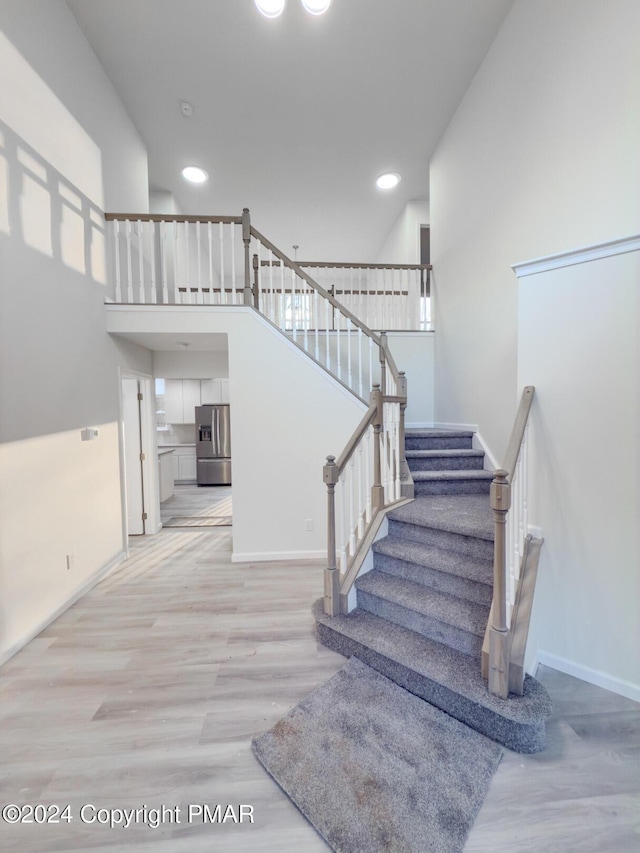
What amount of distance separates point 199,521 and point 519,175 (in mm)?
5346

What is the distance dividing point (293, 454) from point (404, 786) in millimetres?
2510

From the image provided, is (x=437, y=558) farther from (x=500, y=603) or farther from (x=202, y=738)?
(x=202, y=738)

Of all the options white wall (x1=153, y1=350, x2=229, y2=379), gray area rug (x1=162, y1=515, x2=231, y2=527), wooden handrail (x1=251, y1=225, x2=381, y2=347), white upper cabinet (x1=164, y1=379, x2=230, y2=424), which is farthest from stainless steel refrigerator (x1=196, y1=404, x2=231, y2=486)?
wooden handrail (x1=251, y1=225, x2=381, y2=347)

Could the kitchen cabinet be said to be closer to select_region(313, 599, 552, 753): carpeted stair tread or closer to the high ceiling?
the high ceiling

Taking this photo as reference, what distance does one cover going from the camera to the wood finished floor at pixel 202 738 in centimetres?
122

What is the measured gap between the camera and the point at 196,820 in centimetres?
127

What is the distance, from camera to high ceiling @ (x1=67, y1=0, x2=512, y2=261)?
301 cm

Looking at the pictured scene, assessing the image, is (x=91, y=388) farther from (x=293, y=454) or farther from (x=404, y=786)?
(x=404, y=786)

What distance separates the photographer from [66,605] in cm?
270

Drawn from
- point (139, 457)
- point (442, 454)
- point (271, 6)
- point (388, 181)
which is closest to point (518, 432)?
point (442, 454)

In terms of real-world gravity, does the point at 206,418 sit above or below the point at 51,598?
above

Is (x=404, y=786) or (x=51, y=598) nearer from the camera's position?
(x=404, y=786)

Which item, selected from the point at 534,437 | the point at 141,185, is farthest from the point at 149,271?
the point at 534,437

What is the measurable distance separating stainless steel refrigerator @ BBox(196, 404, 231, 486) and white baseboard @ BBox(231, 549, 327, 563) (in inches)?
156
